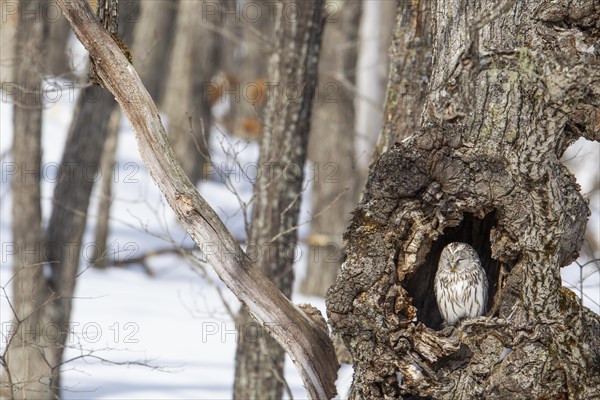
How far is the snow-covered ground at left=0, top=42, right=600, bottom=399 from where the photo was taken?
6676 mm

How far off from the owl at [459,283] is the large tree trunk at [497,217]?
1.75ft

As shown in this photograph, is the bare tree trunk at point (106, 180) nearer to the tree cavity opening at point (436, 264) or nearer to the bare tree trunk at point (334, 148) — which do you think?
the bare tree trunk at point (334, 148)

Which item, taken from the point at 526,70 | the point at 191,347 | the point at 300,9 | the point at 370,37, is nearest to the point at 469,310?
the point at 526,70

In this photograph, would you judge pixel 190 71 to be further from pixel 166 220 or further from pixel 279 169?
pixel 279 169

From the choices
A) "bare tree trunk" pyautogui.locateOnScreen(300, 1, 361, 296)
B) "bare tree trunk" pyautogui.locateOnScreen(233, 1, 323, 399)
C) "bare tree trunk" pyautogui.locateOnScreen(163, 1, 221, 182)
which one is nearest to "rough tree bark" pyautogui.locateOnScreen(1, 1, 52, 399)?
"bare tree trunk" pyautogui.locateOnScreen(233, 1, 323, 399)

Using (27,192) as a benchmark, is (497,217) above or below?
below

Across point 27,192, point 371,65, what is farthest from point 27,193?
point 371,65

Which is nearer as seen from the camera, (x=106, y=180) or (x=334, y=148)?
(x=106, y=180)

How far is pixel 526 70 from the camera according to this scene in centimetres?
428

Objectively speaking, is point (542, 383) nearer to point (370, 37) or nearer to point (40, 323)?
point (40, 323)

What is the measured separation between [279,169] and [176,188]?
2.02 m

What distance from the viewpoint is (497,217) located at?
4.39 metres

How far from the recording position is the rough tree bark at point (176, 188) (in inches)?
174

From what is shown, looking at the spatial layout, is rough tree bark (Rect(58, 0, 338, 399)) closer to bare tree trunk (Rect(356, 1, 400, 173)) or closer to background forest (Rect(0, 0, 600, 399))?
background forest (Rect(0, 0, 600, 399))
